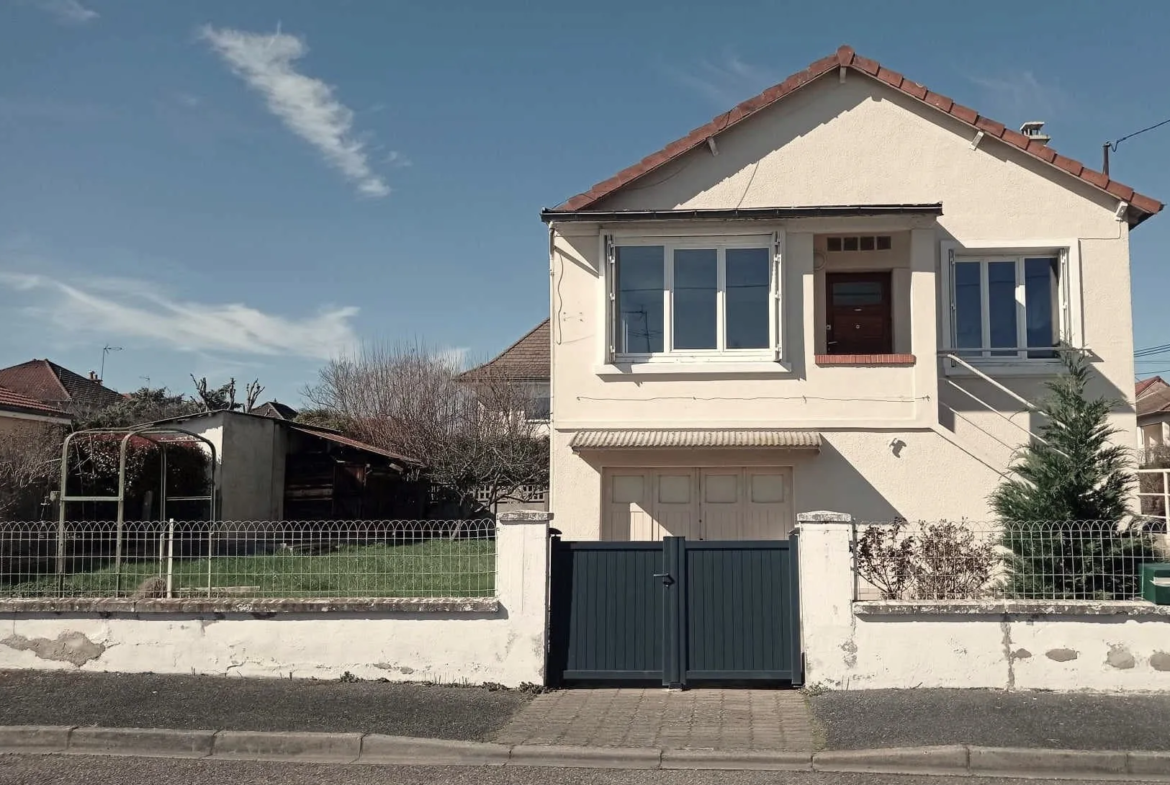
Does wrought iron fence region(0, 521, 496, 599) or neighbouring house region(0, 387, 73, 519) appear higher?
neighbouring house region(0, 387, 73, 519)

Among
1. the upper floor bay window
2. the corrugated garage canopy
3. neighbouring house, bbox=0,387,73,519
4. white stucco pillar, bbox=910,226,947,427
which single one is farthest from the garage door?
neighbouring house, bbox=0,387,73,519

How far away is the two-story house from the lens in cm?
1280

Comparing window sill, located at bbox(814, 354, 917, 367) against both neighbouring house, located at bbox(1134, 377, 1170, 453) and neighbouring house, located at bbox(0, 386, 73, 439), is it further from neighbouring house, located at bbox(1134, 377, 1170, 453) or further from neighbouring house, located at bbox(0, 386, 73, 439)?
neighbouring house, located at bbox(1134, 377, 1170, 453)

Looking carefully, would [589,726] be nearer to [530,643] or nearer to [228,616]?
[530,643]

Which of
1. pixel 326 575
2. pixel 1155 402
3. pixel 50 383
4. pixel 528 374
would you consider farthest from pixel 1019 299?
pixel 50 383

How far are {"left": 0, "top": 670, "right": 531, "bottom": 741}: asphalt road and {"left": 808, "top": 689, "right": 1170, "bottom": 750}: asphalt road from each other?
2785mm

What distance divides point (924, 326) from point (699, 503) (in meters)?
3.57

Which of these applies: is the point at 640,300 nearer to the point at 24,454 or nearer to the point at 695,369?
the point at 695,369

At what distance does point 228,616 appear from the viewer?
385 inches

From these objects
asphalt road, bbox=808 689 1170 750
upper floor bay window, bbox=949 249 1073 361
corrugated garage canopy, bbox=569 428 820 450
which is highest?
upper floor bay window, bbox=949 249 1073 361

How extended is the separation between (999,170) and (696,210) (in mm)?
4033

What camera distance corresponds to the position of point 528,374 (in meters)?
27.6

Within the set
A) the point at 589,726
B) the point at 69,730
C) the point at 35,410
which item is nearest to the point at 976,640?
the point at 589,726

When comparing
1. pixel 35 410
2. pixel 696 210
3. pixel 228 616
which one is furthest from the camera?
pixel 35 410
